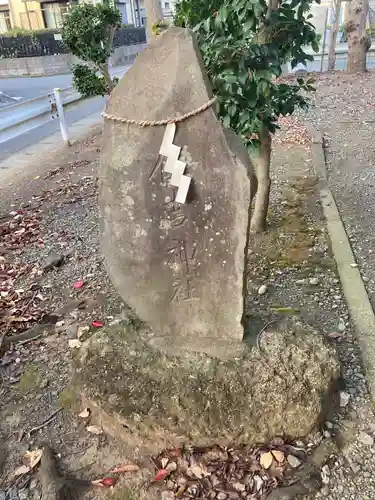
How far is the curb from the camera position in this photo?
314 centimetres

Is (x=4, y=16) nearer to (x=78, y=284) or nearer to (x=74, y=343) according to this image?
(x=78, y=284)

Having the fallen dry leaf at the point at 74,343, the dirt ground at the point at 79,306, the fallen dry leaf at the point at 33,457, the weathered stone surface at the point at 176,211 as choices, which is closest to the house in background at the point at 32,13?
the dirt ground at the point at 79,306

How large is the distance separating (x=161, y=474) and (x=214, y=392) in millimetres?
507

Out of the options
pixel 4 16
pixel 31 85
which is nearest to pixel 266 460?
pixel 31 85

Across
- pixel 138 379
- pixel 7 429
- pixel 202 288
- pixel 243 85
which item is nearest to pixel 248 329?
pixel 202 288

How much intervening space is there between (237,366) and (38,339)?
176 centimetres

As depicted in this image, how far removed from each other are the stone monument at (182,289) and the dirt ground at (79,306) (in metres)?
0.21

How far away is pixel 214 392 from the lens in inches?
102

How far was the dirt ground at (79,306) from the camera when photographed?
2643 millimetres

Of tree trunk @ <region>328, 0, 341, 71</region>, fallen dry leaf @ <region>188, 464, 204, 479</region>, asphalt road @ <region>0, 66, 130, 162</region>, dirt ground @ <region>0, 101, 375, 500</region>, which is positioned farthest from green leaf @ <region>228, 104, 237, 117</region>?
tree trunk @ <region>328, 0, 341, 71</region>

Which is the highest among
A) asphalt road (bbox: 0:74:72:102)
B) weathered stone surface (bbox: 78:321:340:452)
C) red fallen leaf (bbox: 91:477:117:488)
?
weathered stone surface (bbox: 78:321:340:452)

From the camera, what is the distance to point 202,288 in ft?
8.66

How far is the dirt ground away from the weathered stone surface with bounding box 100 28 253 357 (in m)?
0.41

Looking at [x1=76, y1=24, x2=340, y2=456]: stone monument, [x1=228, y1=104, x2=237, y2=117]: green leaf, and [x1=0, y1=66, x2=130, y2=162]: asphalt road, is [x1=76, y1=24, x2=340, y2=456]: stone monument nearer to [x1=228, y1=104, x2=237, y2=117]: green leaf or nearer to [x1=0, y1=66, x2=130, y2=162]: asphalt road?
[x1=228, y1=104, x2=237, y2=117]: green leaf
